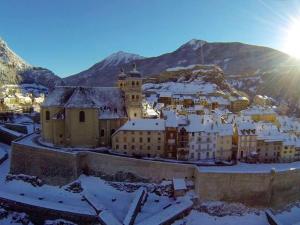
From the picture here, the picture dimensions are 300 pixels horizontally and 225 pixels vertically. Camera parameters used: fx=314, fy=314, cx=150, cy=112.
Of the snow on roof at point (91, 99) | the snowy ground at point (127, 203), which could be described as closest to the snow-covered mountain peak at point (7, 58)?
the snow on roof at point (91, 99)

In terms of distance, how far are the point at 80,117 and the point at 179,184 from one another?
21.1 meters

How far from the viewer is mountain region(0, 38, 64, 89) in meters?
156

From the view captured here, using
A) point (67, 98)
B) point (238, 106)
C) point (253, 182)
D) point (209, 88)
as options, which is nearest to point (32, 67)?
point (209, 88)

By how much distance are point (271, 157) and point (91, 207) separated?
30.3 metres

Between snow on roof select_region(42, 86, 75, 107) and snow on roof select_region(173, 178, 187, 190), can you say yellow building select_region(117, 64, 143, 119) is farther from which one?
snow on roof select_region(173, 178, 187, 190)

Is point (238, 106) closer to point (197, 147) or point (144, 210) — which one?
point (197, 147)

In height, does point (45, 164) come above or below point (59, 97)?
below

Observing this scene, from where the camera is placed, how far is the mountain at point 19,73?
156500 mm

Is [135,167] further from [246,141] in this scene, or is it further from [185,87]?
[185,87]

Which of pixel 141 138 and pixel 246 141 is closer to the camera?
pixel 141 138

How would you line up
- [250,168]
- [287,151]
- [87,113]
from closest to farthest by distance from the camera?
[250,168] → [287,151] → [87,113]

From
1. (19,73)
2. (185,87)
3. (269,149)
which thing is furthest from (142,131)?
(19,73)

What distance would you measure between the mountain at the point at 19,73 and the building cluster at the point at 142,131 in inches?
4295

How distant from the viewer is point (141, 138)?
49.6 metres
